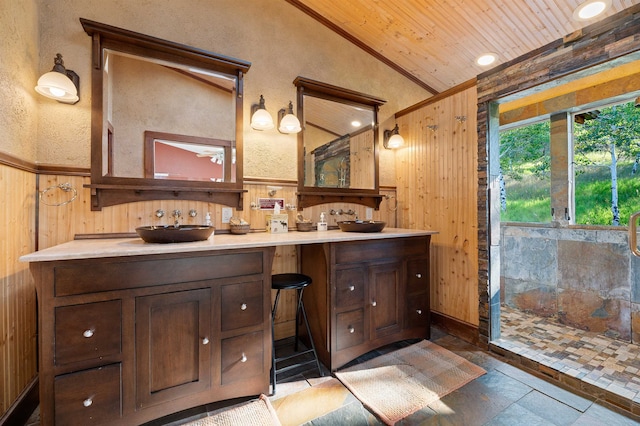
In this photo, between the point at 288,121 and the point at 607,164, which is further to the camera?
the point at 607,164

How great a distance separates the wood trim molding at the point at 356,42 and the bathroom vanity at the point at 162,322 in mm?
2141

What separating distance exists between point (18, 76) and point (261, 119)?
4.63 ft

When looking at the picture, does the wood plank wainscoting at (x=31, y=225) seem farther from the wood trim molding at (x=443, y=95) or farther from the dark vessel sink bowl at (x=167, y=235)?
the wood trim molding at (x=443, y=95)

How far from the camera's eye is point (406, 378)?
1.94 m

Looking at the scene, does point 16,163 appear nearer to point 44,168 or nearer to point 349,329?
point 44,168

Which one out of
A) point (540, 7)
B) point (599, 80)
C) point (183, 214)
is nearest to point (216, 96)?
point (183, 214)

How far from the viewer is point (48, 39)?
1.80m

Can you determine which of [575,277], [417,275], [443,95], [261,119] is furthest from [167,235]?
[575,277]

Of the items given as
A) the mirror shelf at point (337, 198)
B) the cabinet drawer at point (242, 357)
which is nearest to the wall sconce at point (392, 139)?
the mirror shelf at point (337, 198)

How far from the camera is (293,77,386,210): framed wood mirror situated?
2.62 m

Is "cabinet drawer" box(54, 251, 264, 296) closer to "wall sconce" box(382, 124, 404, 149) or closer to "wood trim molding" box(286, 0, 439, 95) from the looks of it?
"wall sconce" box(382, 124, 404, 149)

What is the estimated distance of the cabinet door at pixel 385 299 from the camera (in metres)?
2.17

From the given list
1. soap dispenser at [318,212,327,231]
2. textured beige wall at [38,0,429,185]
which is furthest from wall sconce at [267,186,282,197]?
soap dispenser at [318,212,327,231]

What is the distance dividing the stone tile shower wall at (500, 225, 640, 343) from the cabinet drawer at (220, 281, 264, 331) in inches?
122
